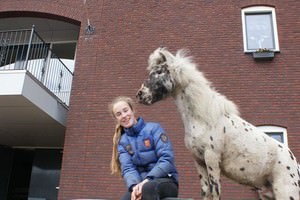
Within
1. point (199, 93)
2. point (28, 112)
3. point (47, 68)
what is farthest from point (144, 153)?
point (47, 68)

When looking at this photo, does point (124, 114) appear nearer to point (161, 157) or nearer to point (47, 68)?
point (161, 157)

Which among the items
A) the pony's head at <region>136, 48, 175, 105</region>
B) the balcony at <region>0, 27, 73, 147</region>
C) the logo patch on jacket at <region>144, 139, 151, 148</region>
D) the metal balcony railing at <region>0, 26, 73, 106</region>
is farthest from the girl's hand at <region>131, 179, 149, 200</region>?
the metal balcony railing at <region>0, 26, 73, 106</region>

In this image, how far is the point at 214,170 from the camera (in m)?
2.67

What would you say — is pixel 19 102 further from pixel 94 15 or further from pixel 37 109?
pixel 94 15

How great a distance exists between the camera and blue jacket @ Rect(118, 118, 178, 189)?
272 centimetres

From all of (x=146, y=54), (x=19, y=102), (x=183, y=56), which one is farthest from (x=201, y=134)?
(x=146, y=54)

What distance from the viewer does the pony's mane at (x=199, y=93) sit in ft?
9.34

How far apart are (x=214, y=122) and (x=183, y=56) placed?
2.27 feet

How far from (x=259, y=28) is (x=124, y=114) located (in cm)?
666

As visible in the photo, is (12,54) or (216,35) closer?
(216,35)

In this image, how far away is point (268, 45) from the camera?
8.36 m

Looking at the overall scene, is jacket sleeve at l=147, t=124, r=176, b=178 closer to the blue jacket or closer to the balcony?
the blue jacket

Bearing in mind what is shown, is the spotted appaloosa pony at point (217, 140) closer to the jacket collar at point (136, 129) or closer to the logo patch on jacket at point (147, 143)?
the jacket collar at point (136, 129)

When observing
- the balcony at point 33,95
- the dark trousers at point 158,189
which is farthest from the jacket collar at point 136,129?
the balcony at point 33,95
